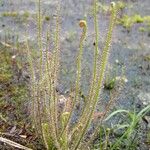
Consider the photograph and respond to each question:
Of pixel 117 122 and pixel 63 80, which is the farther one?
pixel 63 80

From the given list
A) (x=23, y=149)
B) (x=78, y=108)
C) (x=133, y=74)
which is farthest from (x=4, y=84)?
(x=133, y=74)

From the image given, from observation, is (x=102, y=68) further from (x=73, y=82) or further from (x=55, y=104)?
(x=73, y=82)

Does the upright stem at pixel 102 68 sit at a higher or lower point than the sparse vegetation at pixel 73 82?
higher

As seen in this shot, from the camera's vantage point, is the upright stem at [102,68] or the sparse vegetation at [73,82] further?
the sparse vegetation at [73,82]

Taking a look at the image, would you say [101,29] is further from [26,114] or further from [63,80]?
[26,114]

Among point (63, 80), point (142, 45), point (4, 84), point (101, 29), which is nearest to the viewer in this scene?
point (4, 84)

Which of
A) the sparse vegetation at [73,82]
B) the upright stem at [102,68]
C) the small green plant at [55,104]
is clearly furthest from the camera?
the sparse vegetation at [73,82]

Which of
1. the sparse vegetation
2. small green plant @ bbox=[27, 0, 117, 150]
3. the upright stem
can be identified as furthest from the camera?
the sparse vegetation

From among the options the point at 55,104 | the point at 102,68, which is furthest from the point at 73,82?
the point at 102,68

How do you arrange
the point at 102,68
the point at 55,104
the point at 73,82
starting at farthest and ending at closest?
1. the point at 73,82
2. the point at 55,104
3. the point at 102,68

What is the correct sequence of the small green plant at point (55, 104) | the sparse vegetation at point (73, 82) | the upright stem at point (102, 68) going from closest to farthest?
the upright stem at point (102, 68) → the small green plant at point (55, 104) → the sparse vegetation at point (73, 82)

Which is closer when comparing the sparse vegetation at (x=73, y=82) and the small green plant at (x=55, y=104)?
the small green plant at (x=55, y=104)
